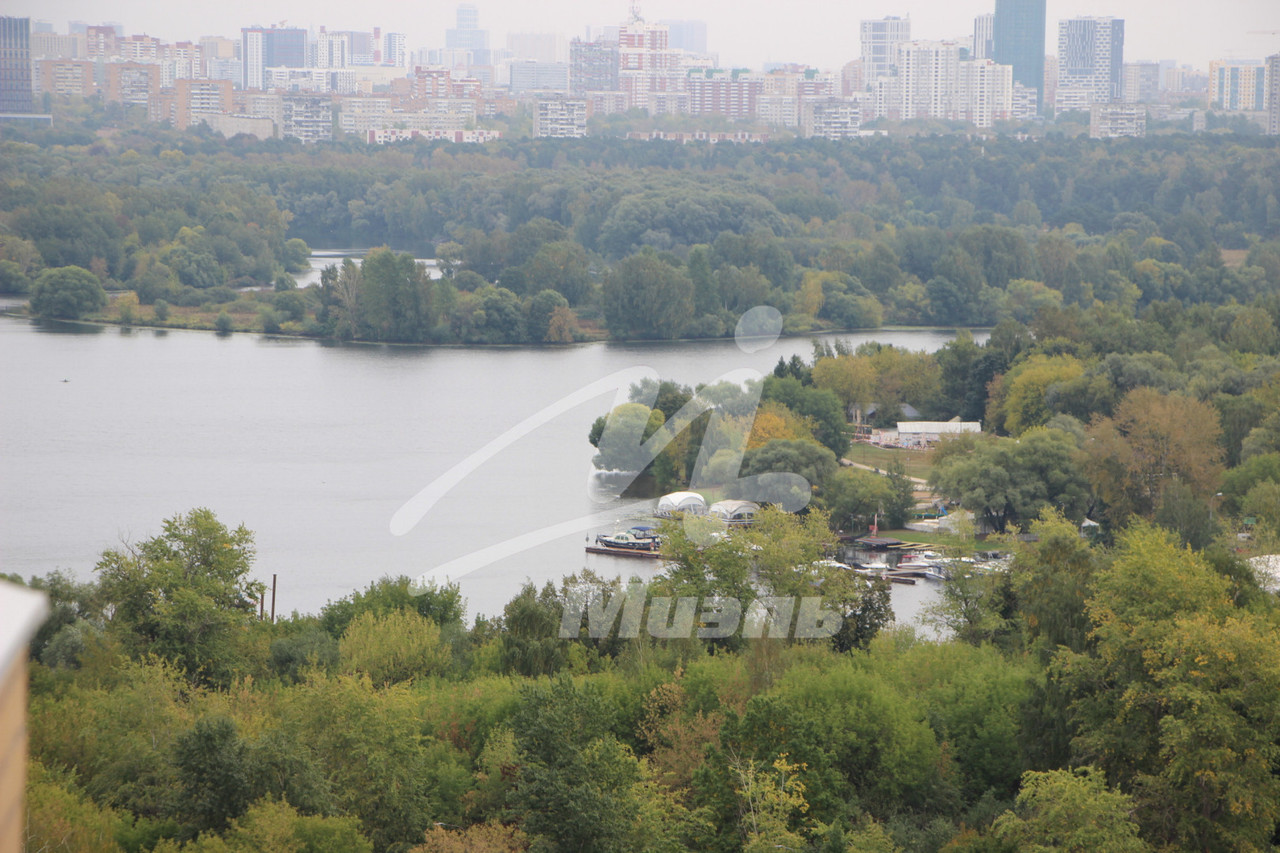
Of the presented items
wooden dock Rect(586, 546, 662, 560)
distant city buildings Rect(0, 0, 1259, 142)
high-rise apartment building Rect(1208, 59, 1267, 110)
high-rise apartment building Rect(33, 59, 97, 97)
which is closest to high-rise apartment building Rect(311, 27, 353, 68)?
distant city buildings Rect(0, 0, 1259, 142)

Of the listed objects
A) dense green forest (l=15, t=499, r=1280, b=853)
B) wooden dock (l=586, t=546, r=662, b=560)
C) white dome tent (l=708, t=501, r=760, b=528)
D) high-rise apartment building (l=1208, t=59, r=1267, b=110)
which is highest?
high-rise apartment building (l=1208, t=59, r=1267, b=110)

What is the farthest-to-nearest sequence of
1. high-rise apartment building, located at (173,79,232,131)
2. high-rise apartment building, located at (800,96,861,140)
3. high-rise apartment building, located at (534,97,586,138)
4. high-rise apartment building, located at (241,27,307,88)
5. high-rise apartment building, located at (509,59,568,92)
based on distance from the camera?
1. high-rise apartment building, located at (509,59,568,92)
2. high-rise apartment building, located at (241,27,307,88)
3. high-rise apartment building, located at (800,96,861,140)
4. high-rise apartment building, located at (534,97,586,138)
5. high-rise apartment building, located at (173,79,232,131)

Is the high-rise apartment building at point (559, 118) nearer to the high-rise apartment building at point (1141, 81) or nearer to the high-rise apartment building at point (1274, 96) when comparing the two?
the high-rise apartment building at point (1274, 96)

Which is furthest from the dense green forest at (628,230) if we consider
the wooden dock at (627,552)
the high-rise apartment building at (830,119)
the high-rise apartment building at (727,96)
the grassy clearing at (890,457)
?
the high-rise apartment building at (727,96)

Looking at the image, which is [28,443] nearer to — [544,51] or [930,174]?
[930,174]

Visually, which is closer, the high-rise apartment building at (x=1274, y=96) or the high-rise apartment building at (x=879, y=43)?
the high-rise apartment building at (x=1274, y=96)

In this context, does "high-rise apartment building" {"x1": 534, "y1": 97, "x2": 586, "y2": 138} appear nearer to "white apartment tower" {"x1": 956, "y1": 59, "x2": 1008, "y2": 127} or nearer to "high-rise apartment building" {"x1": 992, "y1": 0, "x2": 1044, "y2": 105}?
"white apartment tower" {"x1": 956, "y1": 59, "x2": 1008, "y2": 127}
